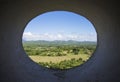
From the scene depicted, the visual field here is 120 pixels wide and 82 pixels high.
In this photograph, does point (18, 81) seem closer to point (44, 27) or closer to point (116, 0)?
point (116, 0)

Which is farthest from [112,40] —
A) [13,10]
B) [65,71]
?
[13,10]

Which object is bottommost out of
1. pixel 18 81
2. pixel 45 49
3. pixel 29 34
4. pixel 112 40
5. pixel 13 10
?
pixel 18 81

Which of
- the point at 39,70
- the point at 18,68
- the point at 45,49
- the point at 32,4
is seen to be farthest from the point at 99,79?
the point at 45,49

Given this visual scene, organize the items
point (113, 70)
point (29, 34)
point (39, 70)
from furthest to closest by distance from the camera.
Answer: point (29, 34), point (39, 70), point (113, 70)

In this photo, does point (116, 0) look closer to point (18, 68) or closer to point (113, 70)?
point (113, 70)

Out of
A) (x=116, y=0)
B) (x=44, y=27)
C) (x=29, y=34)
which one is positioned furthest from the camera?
(x=29, y=34)

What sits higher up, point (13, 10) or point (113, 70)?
point (13, 10)

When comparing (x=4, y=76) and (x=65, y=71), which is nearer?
(x=4, y=76)
